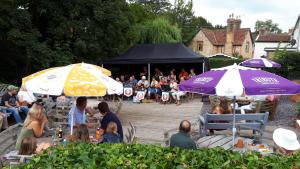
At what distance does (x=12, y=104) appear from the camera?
12883mm

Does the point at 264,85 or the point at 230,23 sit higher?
the point at 230,23

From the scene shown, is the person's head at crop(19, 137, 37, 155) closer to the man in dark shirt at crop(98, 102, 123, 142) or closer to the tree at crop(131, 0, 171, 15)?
the man in dark shirt at crop(98, 102, 123, 142)

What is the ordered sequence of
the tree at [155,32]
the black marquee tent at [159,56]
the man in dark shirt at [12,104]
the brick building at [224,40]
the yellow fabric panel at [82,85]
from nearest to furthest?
the yellow fabric panel at [82,85]
the man in dark shirt at [12,104]
the black marquee tent at [159,56]
the tree at [155,32]
the brick building at [224,40]

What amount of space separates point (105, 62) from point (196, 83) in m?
16.0

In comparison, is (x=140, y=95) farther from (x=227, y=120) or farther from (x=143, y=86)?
(x=227, y=120)

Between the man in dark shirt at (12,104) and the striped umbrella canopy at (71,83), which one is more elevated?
the striped umbrella canopy at (71,83)

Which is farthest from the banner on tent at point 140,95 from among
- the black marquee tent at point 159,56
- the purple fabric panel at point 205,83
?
the purple fabric panel at point 205,83

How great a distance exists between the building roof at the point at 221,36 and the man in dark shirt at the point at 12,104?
1833 inches

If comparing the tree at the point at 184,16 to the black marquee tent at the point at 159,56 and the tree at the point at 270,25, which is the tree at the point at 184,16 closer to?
the black marquee tent at the point at 159,56

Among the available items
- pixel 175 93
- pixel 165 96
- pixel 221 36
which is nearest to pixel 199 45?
pixel 221 36

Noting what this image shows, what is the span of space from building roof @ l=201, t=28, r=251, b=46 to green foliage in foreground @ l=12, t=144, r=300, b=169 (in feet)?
176

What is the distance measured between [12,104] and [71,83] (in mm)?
6260

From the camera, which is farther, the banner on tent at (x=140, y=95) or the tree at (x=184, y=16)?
the tree at (x=184, y=16)

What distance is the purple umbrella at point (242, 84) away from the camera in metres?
6.80
